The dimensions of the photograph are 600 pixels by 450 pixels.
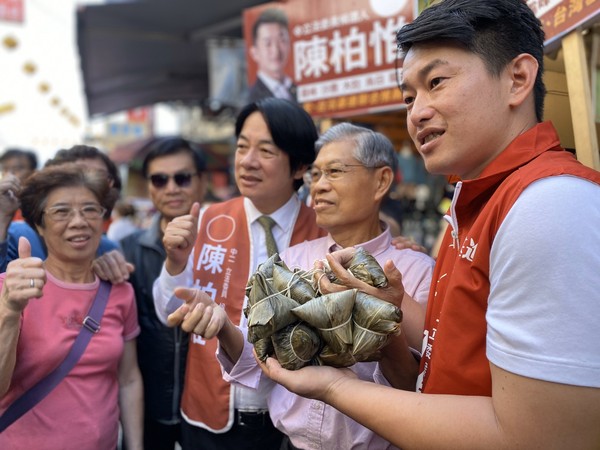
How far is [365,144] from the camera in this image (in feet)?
7.06

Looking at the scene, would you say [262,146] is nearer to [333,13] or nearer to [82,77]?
[333,13]

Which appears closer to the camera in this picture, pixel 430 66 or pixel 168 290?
pixel 430 66

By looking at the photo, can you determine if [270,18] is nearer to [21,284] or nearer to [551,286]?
[21,284]

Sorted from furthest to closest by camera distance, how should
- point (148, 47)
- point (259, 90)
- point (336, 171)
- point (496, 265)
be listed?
point (148, 47), point (259, 90), point (336, 171), point (496, 265)

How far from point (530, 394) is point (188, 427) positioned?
6.30 ft

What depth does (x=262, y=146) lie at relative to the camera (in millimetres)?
2512

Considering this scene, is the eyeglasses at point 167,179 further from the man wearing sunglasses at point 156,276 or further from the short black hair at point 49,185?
the short black hair at point 49,185

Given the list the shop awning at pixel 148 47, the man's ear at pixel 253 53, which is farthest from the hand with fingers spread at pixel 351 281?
the shop awning at pixel 148 47

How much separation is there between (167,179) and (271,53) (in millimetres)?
2241

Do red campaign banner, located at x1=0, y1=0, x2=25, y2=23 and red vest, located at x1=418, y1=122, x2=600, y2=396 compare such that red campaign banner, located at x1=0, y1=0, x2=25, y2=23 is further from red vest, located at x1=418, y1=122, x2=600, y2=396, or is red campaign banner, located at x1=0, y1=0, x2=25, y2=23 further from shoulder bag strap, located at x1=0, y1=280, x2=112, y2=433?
red vest, located at x1=418, y1=122, x2=600, y2=396

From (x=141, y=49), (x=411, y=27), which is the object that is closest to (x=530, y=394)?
(x=411, y=27)

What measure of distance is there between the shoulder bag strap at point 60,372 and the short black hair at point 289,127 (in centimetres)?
109

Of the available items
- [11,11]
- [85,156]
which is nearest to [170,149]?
[85,156]

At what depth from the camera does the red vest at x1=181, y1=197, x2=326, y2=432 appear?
7.70 feet
